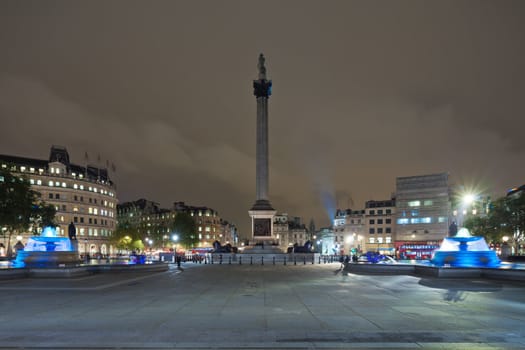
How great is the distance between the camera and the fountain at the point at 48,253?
39.0 metres

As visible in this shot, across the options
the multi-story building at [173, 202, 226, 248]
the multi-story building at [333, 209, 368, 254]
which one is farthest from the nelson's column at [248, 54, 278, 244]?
Result: the multi-story building at [173, 202, 226, 248]

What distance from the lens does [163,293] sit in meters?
23.1

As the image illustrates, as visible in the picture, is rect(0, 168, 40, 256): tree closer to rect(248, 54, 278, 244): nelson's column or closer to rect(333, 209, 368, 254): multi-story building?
rect(248, 54, 278, 244): nelson's column

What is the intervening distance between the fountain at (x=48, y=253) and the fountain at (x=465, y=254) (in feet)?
109

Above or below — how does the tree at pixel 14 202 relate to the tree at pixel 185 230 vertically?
above

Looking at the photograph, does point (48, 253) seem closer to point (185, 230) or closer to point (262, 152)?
point (262, 152)

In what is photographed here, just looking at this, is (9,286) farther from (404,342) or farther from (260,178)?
(260,178)

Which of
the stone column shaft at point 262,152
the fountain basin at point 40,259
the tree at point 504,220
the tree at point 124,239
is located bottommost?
the tree at point 124,239

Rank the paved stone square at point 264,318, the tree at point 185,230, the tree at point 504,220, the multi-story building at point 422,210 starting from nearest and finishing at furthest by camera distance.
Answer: the paved stone square at point 264,318, the tree at point 504,220, the multi-story building at point 422,210, the tree at point 185,230

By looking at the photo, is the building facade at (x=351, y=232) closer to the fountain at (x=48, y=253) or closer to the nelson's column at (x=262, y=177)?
the nelson's column at (x=262, y=177)

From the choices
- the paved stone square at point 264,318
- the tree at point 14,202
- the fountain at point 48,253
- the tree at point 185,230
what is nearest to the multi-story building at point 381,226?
the tree at point 185,230

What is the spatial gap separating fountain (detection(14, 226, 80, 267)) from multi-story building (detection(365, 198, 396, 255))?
11214cm

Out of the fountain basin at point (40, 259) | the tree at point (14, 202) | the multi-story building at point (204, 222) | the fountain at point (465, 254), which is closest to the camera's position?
the fountain at point (465, 254)

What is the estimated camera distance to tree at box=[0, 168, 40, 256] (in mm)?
60281
